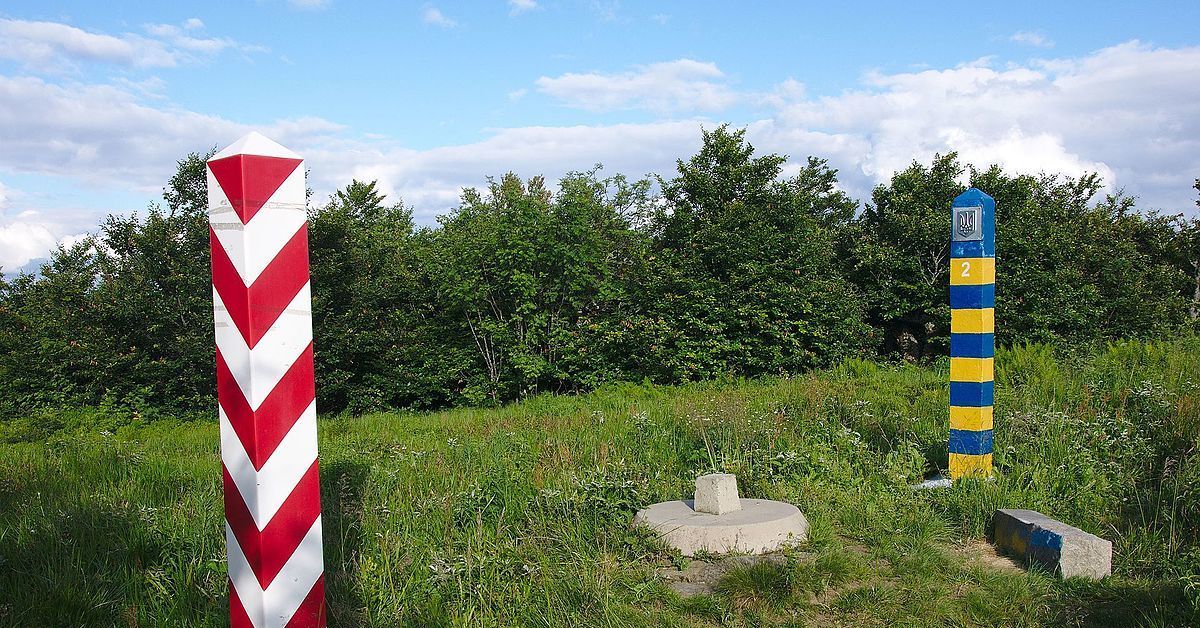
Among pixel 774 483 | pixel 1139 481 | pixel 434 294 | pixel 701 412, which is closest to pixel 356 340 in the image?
pixel 434 294

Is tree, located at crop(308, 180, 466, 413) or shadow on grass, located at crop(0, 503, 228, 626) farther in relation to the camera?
tree, located at crop(308, 180, 466, 413)

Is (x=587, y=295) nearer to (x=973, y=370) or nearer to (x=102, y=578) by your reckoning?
(x=973, y=370)

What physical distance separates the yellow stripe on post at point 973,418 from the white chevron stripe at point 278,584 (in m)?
4.71

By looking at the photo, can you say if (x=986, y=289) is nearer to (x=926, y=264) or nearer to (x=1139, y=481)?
(x=1139, y=481)

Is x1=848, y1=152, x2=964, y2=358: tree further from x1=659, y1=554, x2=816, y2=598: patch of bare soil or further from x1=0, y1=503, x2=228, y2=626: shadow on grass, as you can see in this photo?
x1=0, y1=503, x2=228, y2=626: shadow on grass

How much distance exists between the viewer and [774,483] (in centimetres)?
561

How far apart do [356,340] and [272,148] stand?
14656mm

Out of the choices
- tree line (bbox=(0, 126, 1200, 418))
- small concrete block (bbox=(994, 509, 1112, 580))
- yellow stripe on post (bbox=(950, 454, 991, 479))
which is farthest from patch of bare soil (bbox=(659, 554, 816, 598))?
tree line (bbox=(0, 126, 1200, 418))

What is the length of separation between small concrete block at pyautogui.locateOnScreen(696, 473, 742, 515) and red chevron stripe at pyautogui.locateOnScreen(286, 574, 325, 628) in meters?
2.78

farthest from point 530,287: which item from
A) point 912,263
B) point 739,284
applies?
point 912,263

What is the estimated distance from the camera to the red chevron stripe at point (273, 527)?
233 centimetres

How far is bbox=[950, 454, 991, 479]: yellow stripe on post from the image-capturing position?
555 centimetres

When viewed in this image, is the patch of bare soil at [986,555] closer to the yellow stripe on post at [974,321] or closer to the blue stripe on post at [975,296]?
the yellow stripe on post at [974,321]

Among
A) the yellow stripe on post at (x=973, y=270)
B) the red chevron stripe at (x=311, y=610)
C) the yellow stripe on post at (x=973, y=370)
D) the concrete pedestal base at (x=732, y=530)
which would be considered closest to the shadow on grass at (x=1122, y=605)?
the concrete pedestal base at (x=732, y=530)
